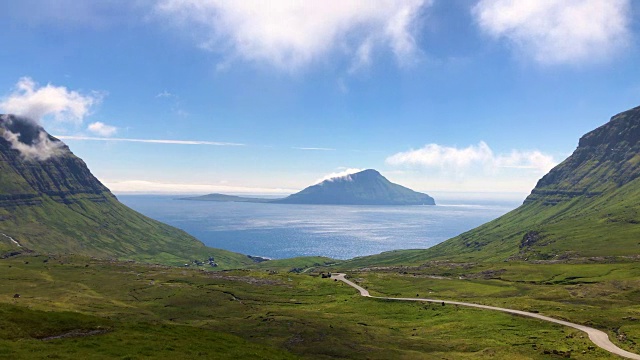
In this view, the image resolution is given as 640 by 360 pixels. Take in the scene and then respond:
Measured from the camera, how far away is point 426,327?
4163 inches

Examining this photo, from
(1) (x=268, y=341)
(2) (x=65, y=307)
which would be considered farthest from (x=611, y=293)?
(2) (x=65, y=307)

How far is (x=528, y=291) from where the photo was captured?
495 feet

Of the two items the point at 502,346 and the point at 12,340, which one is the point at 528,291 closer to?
the point at 502,346

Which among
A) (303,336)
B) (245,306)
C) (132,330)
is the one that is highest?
(132,330)

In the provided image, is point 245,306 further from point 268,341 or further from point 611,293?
point 611,293

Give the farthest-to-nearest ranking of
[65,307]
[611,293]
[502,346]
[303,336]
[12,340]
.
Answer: [611,293], [65,307], [303,336], [502,346], [12,340]

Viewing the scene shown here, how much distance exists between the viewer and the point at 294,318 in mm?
107812

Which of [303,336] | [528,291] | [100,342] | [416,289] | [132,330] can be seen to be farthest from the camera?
[416,289]

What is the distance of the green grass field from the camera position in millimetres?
46719

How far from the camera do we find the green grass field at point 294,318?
153 ft

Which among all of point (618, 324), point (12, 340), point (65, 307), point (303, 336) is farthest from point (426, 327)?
point (65, 307)

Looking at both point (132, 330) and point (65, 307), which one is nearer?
point (132, 330)

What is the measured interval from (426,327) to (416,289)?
228 feet

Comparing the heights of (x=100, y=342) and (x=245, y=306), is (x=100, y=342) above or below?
above
